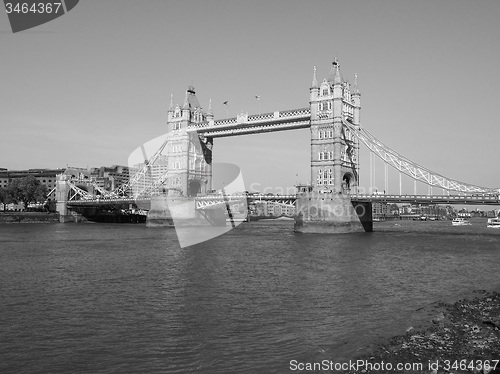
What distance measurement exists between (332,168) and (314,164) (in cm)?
280

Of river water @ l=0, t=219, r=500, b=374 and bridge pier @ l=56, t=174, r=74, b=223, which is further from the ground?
bridge pier @ l=56, t=174, r=74, b=223

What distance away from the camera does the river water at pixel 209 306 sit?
1374 centimetres

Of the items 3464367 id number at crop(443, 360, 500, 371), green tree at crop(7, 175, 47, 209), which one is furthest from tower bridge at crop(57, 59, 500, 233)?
3464367 id number at crop(443, 360, 500, 371)

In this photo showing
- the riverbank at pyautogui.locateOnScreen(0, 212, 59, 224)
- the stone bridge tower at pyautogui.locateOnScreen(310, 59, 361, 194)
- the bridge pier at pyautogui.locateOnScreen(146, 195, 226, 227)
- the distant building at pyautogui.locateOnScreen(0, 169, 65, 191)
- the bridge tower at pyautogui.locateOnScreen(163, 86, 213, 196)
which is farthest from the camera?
the distant building at pyautogui.locateOnScreen(0, 169, 65, 191)

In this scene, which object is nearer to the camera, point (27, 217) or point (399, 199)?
point (399, 199)

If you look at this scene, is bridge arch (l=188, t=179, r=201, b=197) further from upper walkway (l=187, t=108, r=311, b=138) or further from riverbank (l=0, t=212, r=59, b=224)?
riverbank (l=0, t=212, r=59, b=224)

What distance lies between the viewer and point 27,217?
106 m

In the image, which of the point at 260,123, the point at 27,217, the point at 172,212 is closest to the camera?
the point at 260,123

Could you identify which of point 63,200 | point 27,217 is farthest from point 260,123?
point 63,200

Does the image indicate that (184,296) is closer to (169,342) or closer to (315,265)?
(169,342)

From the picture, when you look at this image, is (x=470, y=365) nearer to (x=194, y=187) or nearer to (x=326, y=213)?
(x=326, y=213)

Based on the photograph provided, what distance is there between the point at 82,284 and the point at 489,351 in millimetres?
19007

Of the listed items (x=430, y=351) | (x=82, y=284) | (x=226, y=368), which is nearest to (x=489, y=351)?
(x=430, y=351)

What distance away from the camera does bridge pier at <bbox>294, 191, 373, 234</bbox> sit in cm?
6261
